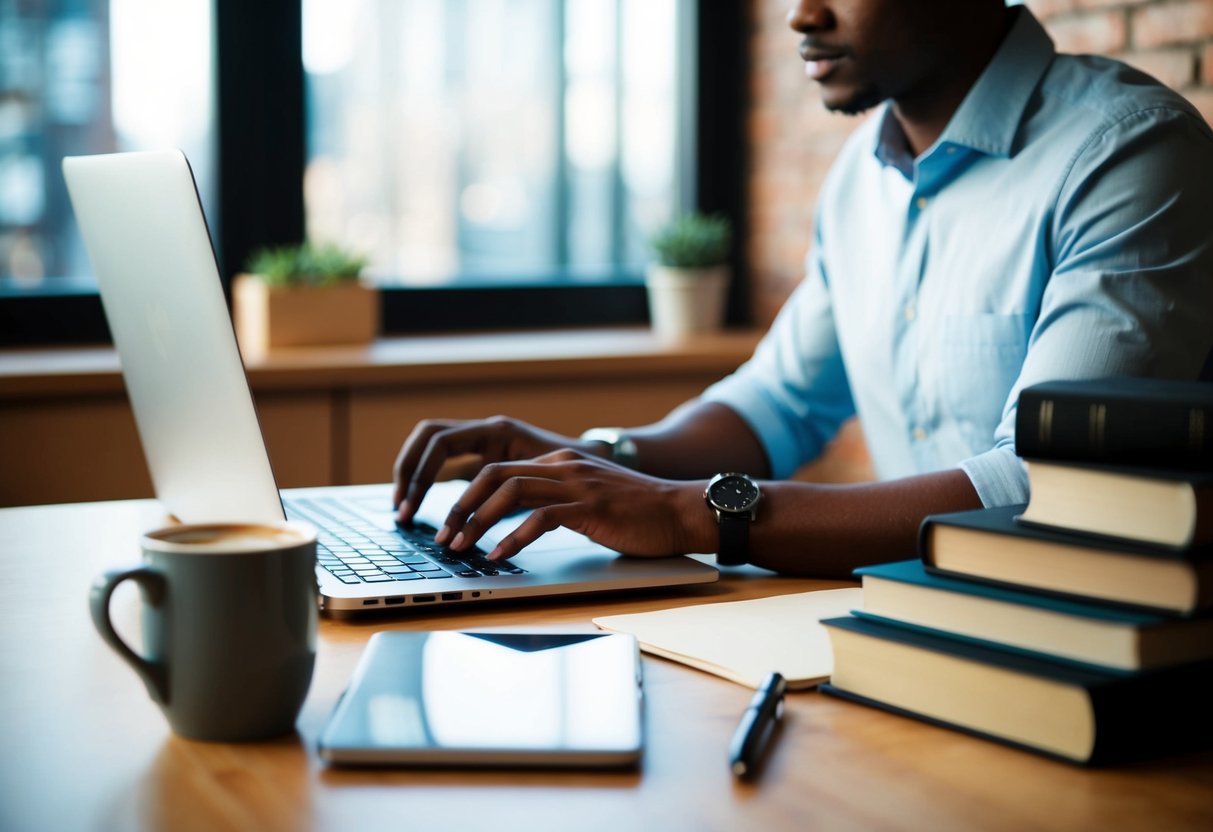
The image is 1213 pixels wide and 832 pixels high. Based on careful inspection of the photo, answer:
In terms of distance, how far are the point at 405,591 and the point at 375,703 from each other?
24cm

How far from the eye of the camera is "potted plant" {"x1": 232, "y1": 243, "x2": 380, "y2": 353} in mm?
2473

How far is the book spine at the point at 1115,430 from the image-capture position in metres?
0.67

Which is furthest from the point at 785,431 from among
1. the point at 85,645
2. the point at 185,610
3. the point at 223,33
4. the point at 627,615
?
the point at 223,33

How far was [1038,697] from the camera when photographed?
26.4 inches

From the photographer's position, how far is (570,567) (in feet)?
3.41

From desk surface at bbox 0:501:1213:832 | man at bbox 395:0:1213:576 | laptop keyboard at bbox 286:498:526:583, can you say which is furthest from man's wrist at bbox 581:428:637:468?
desk surface at bbox 0:501:1213:832

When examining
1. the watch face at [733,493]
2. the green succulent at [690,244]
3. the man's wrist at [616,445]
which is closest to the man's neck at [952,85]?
the man's wrist at [616,445]

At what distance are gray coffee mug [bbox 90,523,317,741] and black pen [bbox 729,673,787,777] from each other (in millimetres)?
235

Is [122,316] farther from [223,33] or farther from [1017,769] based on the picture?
[223,33]

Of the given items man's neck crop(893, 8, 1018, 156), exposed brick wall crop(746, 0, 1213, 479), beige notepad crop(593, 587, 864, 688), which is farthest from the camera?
exposed brick wall crop(746, 0, 1213, 479)

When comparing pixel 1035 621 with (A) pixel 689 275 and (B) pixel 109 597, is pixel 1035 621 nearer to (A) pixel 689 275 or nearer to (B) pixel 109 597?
(B) pixel 109 597

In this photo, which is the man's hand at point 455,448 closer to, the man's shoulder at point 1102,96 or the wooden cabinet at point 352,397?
the man's shoulder at point 1102,96

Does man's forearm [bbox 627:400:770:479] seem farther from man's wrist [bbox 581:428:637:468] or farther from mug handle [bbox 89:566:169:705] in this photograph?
mug handle [bbox 89:566:169:705]

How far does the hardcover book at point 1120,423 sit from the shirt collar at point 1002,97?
0.80 m
